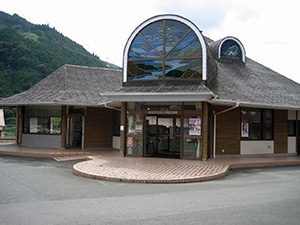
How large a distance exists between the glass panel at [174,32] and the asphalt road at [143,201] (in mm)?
6943

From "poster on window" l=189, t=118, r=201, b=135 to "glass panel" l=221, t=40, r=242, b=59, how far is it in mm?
7242

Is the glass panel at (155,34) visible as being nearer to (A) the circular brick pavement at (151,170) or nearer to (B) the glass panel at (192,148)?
(B) the glass panel at (192,148)

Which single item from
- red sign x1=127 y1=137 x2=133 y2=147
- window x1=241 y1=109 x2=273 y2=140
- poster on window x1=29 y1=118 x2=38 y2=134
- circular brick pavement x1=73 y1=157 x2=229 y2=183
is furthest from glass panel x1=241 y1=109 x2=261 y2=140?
poster on window x1=29 y1=118 x2=38 y2=134

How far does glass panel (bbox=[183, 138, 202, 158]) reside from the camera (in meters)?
13.2

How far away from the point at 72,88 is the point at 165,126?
690 cm

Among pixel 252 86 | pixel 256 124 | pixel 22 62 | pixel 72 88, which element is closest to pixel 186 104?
pixel 256 124

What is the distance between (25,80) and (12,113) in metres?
6.19

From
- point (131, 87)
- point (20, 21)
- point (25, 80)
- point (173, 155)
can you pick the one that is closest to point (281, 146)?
point (173, 155)

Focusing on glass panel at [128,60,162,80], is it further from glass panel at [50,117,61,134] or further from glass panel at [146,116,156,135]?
glass panel at [50,117,61,134]

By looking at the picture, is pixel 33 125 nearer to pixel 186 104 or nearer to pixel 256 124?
pixel 186 104

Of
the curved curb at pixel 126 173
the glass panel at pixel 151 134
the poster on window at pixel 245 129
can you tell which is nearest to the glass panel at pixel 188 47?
the glass panel at pixel 151 134

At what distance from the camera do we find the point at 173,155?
48.2 ft

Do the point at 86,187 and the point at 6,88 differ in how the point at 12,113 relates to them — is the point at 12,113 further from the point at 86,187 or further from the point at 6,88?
the point at 86,187

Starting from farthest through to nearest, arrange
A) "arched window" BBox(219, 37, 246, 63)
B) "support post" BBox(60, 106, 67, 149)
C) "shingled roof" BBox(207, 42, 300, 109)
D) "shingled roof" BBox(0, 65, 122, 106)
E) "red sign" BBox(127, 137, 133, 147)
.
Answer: "arched window" BBox(219, 37, 246, 63) → "support post" BBox(60, 106, 67, 149) → "shingled roof" BBox(0, 65, 122, 106) → "shingled roof" BBox(207, 42, 300, 109) → "red sign" BBox(127, 137, 133, 147)
